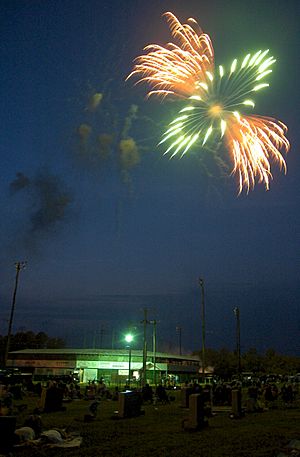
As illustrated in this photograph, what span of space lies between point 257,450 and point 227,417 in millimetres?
10250

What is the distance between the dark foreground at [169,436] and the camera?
1319cm

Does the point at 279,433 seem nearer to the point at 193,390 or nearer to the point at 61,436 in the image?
the point at 61,436

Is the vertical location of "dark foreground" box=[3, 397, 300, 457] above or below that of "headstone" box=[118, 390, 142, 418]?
below

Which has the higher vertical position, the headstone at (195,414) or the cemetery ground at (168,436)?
the headstone at (195,414)

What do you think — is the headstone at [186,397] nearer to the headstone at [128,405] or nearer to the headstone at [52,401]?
the headstone at [128,405]

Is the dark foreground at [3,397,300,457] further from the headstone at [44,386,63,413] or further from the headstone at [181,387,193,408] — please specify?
the headstone at [181,387,193,408]

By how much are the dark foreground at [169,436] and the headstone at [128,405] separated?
493 mm

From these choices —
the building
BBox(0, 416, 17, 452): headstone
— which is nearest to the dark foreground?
BBox(0, 416, 17, 452): headstone

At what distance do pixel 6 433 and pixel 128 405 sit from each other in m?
11.2

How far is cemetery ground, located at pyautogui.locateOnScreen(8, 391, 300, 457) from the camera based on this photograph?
13.2 metres

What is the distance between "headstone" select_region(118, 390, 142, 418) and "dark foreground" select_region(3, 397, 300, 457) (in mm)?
493

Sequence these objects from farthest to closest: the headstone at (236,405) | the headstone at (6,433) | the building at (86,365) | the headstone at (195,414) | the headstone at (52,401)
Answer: the building at (86,365) → the headstone at (52,401) → the headstone at (236,405) → the headstone at (195,414) → the headstone at (6,433)

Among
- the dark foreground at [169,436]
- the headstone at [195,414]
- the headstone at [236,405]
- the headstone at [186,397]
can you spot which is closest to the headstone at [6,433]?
the dark foreground at [169,436]

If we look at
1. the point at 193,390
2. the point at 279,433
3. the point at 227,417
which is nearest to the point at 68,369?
the point at 193,390
